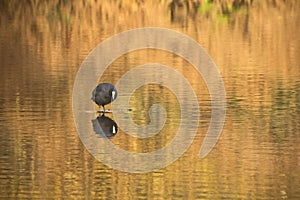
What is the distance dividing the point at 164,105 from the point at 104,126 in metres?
1.55

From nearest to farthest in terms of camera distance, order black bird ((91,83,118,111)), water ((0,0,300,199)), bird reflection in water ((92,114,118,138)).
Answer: water ((0,0,300,199)) → bird reflection in water ((92,114,118,138)) → black bird ((91,83,118,111))

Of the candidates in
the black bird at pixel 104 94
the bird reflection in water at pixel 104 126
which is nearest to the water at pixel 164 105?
the bird reflection in water at pixel 104 126

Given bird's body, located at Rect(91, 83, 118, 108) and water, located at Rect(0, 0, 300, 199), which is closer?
water, located at Rect(0, 0, 300, 199)

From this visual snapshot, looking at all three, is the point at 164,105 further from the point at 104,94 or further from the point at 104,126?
the point at 104,126

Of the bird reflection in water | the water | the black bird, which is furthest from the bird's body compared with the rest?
the water

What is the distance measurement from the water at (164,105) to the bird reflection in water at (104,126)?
183 millimetres

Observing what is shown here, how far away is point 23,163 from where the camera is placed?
1184 centimetres

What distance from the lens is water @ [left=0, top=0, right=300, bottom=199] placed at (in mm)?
10906

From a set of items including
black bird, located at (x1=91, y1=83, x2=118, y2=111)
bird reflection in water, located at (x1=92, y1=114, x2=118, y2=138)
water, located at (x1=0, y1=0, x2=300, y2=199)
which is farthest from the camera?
black bird, located at (x1=91, y1=83, x2=118, y2=111)

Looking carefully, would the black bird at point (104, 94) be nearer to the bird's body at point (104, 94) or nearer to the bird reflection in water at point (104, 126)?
the bird's body at point (104, 94)

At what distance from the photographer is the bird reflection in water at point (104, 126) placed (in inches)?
528

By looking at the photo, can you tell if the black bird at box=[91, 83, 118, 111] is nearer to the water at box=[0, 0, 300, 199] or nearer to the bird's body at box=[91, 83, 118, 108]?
the bird's body at box=[91, 83, 118, 108]

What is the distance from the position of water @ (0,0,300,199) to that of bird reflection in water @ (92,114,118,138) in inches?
7.2

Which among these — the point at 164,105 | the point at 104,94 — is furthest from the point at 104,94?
the point at 164,105
